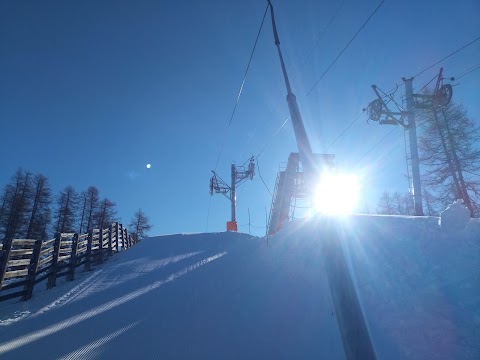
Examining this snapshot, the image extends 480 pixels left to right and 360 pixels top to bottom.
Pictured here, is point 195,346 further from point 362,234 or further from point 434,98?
point 434,98

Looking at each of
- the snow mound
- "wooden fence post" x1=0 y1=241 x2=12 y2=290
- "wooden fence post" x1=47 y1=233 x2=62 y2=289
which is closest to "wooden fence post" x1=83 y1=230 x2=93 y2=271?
"wooden fence post" x1=47 y1=233 x2=62 y2=289

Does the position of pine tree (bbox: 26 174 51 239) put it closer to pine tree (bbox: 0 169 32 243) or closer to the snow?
pine tree (bbox: 0 169 32 243)

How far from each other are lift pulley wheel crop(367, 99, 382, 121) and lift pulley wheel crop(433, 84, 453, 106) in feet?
9.52

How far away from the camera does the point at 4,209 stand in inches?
1502

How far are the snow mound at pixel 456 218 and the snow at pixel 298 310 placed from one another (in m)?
0.02

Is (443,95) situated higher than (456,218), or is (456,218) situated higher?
(443,95)

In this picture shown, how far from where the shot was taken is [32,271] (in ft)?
32.2

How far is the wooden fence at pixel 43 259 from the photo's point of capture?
891 centimetres

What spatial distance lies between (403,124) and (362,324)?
16.1 m

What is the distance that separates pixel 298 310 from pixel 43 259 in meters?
9.49

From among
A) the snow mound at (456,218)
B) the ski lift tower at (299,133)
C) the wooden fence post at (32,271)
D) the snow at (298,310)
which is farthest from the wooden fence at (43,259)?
the snow mound at (456,218)

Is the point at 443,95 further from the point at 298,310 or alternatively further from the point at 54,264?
the point at 54,264

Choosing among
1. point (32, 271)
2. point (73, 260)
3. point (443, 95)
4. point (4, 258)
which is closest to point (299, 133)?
point (4, 258)

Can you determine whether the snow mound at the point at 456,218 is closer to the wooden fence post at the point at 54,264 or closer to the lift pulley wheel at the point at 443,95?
the wooden fence post at the point at 54,264
